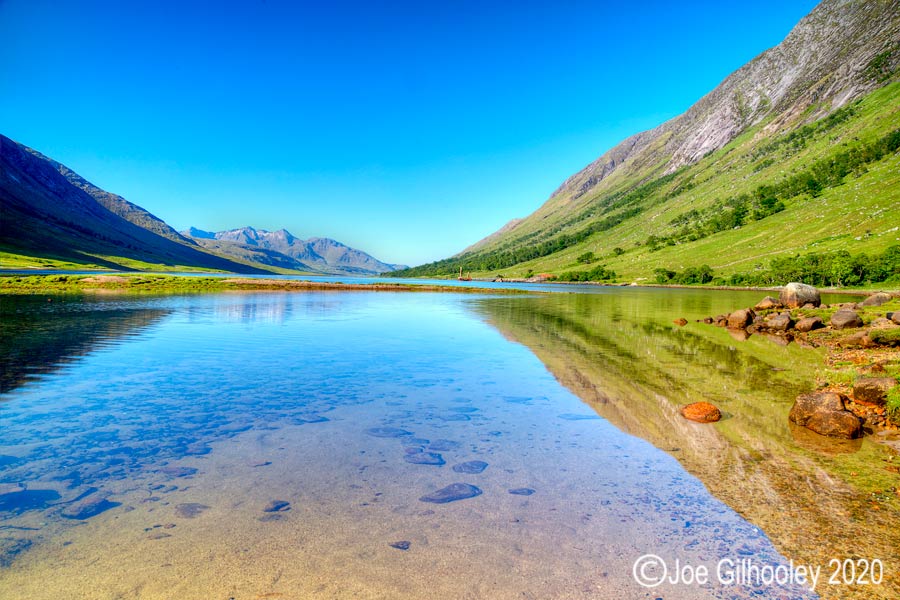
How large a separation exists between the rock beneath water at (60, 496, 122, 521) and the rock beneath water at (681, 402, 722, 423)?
15546 mm

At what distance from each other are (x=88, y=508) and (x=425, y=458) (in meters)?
6.68

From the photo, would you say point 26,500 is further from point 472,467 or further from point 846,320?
point 846,320

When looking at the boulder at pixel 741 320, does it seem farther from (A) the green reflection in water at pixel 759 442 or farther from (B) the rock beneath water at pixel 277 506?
(B) the rock beneath water at pixel 277 506

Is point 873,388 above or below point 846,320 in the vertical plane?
below

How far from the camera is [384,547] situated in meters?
7.12

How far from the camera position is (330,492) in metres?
8.94

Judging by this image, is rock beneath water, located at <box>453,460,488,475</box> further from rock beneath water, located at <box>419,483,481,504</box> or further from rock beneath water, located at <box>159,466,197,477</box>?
rock beneath water, located at <box>159,466,197,477</box>

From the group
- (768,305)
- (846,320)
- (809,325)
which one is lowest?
(809,325)

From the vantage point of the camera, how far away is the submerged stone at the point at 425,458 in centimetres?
1068

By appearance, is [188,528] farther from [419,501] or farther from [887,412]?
[887,412]

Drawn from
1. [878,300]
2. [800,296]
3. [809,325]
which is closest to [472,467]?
[809,325]

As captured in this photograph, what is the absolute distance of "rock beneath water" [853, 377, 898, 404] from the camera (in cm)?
1457

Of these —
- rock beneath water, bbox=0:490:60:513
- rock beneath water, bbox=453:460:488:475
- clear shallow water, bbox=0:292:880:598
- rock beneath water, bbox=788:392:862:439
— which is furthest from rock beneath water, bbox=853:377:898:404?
rock beneath water, bbox=0:490:60:513

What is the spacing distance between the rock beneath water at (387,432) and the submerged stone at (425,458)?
147 centimetres
